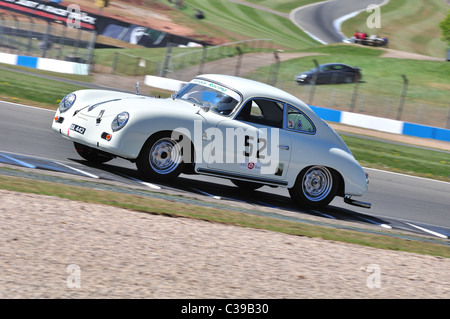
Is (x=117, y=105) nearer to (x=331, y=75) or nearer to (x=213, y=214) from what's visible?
(x=213, y=214)

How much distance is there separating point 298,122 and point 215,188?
62.7 inches

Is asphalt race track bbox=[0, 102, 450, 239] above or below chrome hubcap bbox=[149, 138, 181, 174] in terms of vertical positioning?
below

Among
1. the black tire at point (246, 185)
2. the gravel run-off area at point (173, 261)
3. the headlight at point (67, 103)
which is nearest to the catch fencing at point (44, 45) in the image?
the black tire at point (246, 185)

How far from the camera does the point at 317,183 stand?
955 centimetres

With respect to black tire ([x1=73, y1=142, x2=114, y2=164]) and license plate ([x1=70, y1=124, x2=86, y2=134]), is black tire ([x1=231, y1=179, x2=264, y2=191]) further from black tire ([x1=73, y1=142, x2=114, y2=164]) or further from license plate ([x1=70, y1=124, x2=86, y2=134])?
license plate ([x1=70, y1=124, x2=86, y2=134])

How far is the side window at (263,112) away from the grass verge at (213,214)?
1417 millimetres

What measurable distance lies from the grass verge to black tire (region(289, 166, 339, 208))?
1169 mm

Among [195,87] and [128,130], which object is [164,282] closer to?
A: [128,130]

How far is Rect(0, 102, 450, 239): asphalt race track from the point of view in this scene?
29.3 ft

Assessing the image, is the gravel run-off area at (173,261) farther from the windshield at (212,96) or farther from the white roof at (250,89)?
the white roof at (250,89)

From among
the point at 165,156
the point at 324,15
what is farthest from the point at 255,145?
the point at 324,15

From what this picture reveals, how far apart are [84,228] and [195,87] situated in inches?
152

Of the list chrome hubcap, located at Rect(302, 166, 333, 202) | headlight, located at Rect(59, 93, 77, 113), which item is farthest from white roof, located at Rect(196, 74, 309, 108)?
headlight, located at Rect(59, 93, 77, 113)

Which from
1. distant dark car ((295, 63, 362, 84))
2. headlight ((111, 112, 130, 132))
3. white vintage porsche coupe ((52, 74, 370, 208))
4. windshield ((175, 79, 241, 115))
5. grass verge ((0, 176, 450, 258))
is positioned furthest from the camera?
distant dark car ((295, 63, 362, 84))
